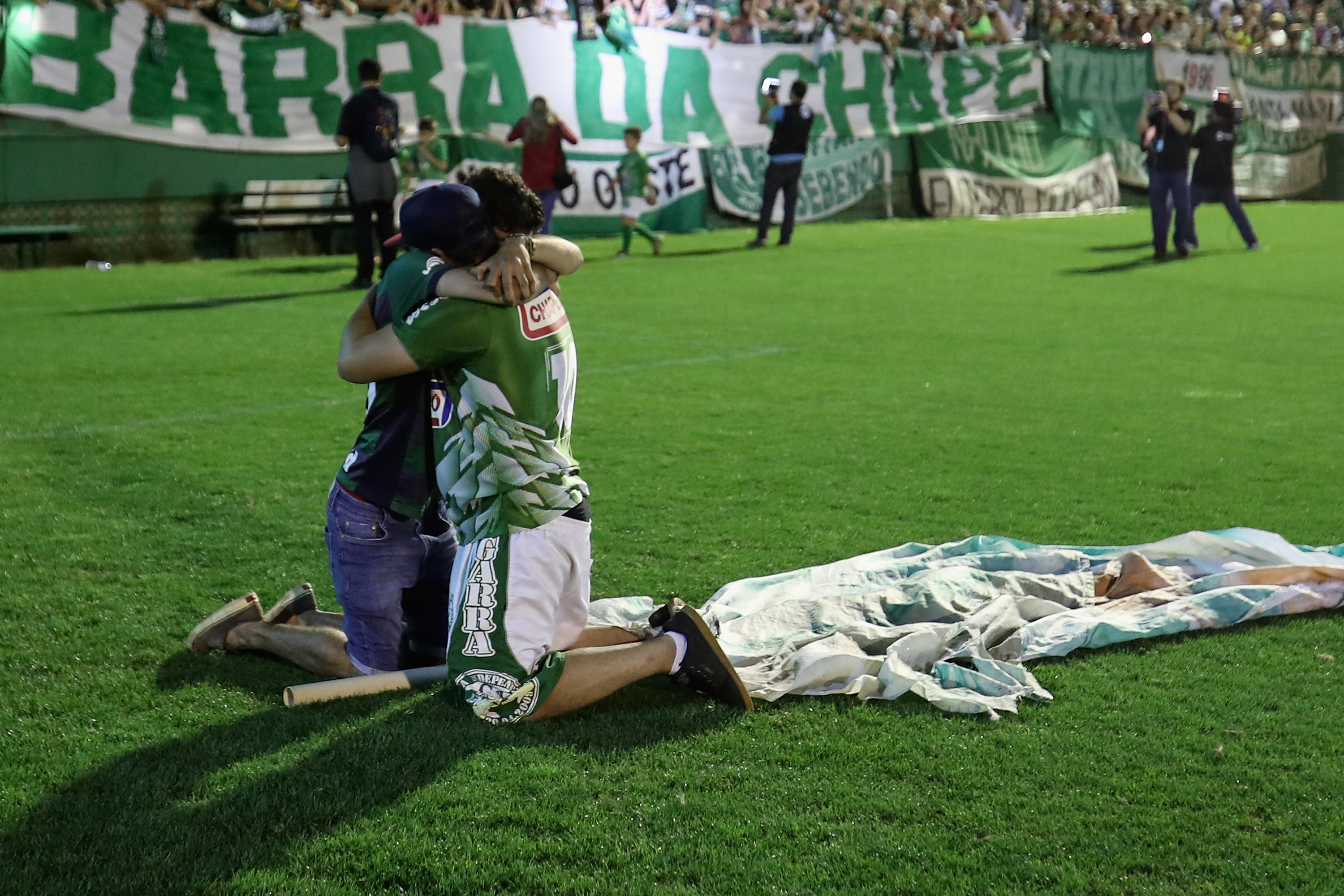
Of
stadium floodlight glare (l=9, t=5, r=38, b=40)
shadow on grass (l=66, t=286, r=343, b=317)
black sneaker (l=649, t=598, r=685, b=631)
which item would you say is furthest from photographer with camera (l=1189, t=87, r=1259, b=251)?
black sneaker (l=649, t=598, r=685, b=631)

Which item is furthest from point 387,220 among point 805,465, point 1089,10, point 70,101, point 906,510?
point 1089,10

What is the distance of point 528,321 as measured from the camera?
12.7 feet

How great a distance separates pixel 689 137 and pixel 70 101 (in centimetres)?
973

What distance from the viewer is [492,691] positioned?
3.77m

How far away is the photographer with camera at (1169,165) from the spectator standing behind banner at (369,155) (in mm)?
9807

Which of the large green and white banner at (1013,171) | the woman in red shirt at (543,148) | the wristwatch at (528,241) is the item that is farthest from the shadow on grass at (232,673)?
the large green and white banner at (1013,171)

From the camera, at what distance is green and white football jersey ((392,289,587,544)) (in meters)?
3.77

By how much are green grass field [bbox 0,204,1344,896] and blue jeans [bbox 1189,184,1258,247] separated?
23.4 feet

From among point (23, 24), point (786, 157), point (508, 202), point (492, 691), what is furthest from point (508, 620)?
point (786, 157)

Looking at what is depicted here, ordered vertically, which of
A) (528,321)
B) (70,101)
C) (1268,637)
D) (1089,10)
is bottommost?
(1268,637)

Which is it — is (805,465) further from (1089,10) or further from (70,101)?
(1089,10)

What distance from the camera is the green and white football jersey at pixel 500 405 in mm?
3768

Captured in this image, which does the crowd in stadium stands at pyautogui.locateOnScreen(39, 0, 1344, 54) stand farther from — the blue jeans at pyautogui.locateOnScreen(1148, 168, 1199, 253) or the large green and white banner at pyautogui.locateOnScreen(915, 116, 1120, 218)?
the blue jeans at pyautogui.locateOnScreen(1148, 168, 1199, 253)

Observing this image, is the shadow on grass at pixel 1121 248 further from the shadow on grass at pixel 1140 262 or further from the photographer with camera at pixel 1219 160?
the photographer with camera at pixel 1219 160
